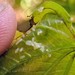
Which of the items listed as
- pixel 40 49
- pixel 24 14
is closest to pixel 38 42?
pixel 40 49

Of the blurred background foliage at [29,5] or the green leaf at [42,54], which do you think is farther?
the blurred background foliage at [29,5]

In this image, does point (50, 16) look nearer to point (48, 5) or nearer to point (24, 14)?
point (48, 5)

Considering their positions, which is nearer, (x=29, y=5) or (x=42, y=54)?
(x=42, y=54)

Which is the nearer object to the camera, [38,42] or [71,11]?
[38,42]

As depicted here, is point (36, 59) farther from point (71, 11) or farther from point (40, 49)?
point (71, 11)

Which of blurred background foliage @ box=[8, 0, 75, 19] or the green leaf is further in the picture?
blurred background foliage @ box=[8, 0, 75, 19]

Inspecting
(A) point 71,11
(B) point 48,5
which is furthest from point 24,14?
(B) point 48,5
